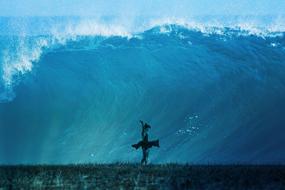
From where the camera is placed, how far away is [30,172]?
56.3 feet

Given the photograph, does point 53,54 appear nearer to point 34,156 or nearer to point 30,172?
point 34,156

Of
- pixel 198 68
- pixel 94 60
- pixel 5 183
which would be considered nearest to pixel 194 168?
pixel 5 183

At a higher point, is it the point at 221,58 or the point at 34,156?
the point at 221,58

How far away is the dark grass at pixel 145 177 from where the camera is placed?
14.5 m

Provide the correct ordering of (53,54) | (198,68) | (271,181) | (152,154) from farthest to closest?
(53,54) < (198,68) < (152,154) < (271,181)

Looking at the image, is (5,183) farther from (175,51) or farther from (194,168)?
(175,51)

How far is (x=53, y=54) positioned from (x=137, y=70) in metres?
5.17

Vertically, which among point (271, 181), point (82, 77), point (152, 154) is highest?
point (82, 77)

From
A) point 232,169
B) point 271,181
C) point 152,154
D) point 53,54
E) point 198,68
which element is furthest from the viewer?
point 53,54

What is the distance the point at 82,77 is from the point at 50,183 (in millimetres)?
25234

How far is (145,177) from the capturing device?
15633 millimetres

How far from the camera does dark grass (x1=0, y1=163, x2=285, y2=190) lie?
14500 mm

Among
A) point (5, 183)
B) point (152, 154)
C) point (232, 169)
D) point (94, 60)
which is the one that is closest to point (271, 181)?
point (232, 169)

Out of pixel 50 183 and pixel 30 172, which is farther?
pixel 30 172
